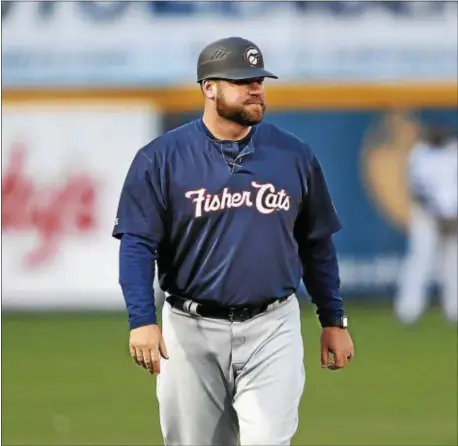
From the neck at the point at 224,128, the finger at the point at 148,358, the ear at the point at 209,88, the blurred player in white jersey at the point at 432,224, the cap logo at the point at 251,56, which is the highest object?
the cap logo at the point at 251,56

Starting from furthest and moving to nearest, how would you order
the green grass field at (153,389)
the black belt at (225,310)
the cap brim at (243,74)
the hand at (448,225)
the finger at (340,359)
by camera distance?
the hand at (448,225)
the green grass field at (153,389)
the finger at (340,359)
the black belt at (225,310)
the cap brim at (243,74)

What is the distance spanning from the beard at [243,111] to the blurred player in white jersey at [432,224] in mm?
10716

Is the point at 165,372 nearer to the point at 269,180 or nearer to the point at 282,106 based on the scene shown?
the point at 269,180

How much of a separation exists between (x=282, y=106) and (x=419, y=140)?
1750mm

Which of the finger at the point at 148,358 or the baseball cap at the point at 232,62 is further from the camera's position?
the baseball cap at the point at 232,62

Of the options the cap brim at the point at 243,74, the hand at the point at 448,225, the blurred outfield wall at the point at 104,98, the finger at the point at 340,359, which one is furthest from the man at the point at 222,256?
the blurred outfield wall at the point at 104,98

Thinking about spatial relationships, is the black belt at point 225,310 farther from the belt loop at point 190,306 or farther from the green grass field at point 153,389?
the green grass field at point 153,389

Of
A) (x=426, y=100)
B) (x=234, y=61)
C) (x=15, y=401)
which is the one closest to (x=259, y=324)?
(x=234, y=61)

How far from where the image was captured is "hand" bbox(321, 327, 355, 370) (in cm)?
641

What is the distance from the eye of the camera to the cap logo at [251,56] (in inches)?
238

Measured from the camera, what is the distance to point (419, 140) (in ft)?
60.1

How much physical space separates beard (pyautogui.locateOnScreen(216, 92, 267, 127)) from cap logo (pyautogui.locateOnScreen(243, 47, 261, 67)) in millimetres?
155

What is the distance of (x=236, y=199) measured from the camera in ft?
19.8

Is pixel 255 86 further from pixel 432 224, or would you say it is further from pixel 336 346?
pixel 432 224
